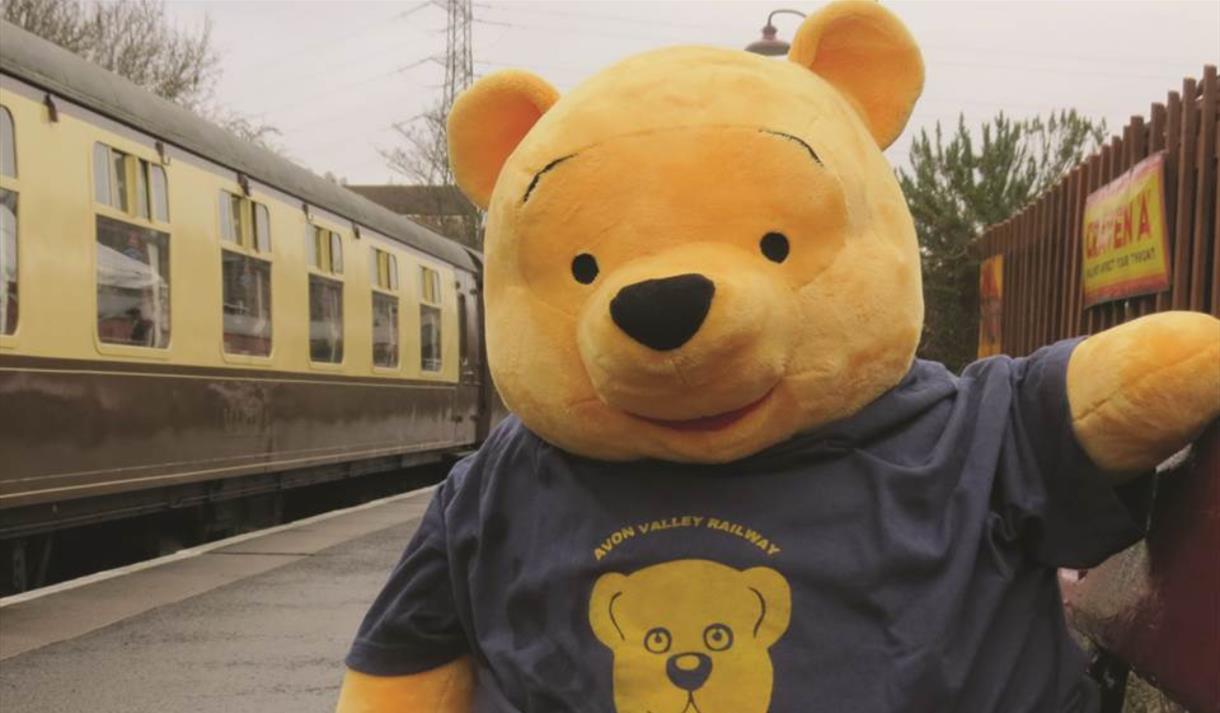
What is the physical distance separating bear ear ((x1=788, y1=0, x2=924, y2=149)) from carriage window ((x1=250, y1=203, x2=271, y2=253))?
721 cm

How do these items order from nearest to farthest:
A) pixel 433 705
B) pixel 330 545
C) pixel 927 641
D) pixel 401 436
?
pixel 927 641 → pixel 433 705 → pixel 330 545 → pixel 401 436

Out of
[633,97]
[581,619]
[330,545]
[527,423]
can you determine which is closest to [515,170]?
[633,97]

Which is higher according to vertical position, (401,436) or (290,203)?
(290,203)

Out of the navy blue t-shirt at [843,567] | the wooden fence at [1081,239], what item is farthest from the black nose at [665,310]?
the wooden fence at [1081,239]

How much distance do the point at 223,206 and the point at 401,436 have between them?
4485 mm

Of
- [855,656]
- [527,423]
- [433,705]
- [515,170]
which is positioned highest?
[515,170]

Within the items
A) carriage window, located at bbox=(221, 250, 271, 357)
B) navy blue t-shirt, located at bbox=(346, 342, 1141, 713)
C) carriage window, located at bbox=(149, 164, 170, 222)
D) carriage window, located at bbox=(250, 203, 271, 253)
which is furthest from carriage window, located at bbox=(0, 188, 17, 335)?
navy blue t-shirt, located at bbox=(346, 342, 1141, 713)

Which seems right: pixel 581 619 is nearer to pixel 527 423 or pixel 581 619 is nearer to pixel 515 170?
pixel 527 423

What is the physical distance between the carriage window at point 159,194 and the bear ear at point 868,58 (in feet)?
19.5

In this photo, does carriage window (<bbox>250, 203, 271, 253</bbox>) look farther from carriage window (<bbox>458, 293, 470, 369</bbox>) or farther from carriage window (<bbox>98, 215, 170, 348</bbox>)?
carriage window (<bbox>458, 293, 470, 369</bbox>)

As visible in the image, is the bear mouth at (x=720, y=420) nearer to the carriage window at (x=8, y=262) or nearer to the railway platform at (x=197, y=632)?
the railway platform at (x=197, y=632)

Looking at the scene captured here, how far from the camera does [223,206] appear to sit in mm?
8258

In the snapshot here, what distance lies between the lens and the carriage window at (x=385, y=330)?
11555 millimetres

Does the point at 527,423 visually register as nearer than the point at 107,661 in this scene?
Yes
